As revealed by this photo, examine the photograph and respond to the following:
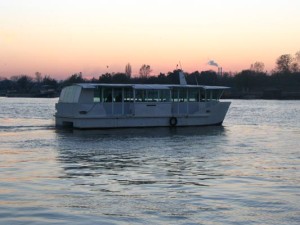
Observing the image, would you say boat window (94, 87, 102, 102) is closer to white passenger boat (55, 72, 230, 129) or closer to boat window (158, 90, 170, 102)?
white passenger boat (55, 72, 230, 129)

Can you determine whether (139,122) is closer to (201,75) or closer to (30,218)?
(30,218)

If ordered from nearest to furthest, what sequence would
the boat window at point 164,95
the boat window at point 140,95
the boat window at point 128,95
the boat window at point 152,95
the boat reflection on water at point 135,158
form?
the boat reflection on water at point 135,158
the boat window at point 128,95
the boat window at point 140,95
the boat window at point 152,95
the boat window at point 164,95

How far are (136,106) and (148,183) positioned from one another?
24270mm

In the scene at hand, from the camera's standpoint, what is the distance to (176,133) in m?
36.4

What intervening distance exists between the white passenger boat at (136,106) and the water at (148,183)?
10.0m

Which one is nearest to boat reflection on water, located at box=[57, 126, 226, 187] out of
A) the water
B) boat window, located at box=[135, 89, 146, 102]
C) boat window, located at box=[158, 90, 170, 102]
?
the water

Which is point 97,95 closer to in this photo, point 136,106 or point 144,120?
point 136,106

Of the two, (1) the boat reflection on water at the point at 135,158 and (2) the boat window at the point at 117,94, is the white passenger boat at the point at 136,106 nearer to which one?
(2) the boat window at the point at 117,94

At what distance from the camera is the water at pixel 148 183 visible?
1145 centimetres

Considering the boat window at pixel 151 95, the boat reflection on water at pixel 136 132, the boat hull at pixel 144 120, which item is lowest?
the boat reflection on water at pixel 136 132

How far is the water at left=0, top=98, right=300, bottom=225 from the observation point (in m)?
11.5

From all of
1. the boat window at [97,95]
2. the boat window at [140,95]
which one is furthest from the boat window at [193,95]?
the boat window at [97,95]

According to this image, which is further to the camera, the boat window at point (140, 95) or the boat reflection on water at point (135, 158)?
Result: the boat window at point (140, 95)

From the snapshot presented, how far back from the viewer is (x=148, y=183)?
15477 millimetres
